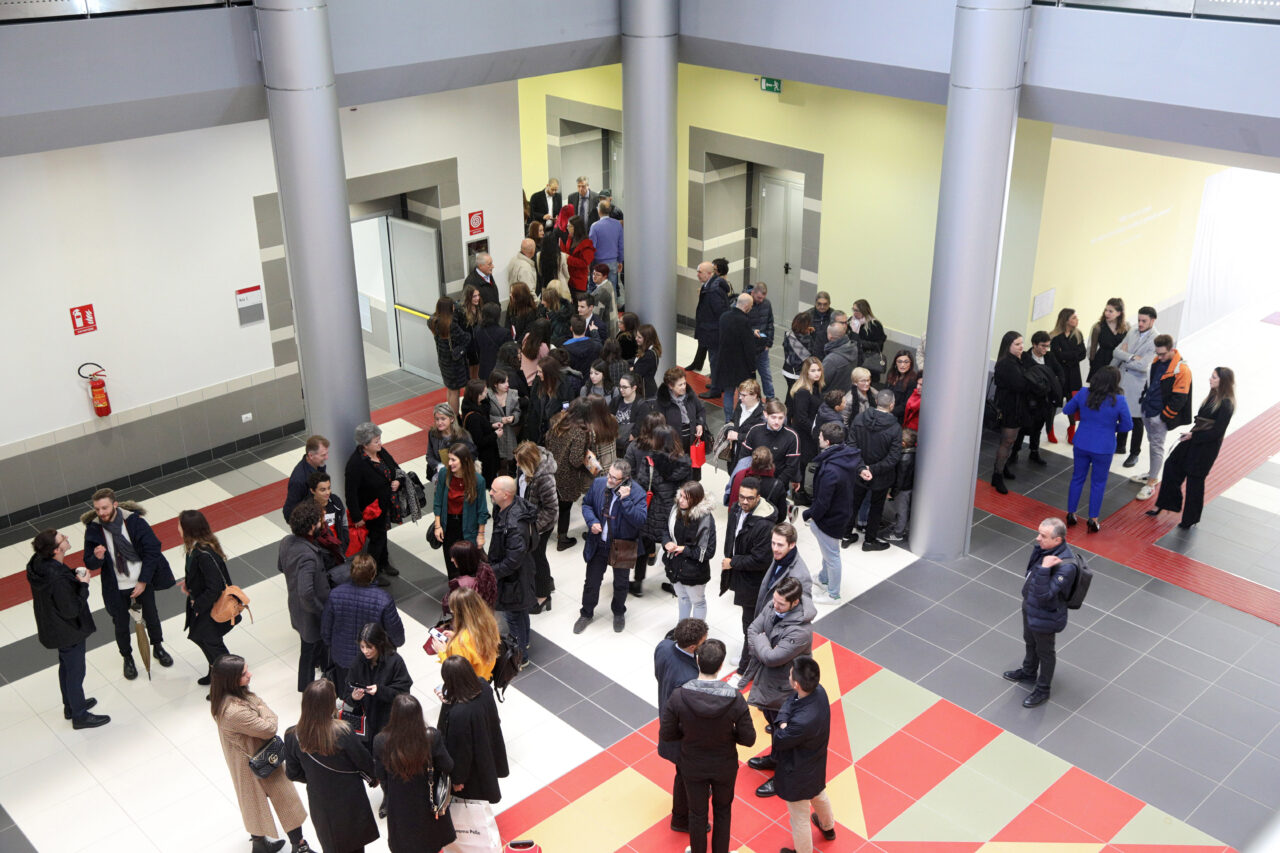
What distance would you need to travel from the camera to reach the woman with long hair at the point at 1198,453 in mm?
10094

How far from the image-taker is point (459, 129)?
13.3 metres

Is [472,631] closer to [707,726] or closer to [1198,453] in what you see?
[707,726]

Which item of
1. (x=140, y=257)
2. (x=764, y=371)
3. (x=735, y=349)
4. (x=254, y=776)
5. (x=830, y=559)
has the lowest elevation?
(x=830, y=559)

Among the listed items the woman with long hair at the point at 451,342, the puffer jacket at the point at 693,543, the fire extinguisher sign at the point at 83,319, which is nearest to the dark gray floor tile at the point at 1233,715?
the puffer jacket at the point at 693,543

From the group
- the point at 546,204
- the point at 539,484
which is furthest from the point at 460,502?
the point at 546,204

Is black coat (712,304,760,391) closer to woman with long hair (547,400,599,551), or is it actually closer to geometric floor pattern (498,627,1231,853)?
woman with long hair (547,400,599,551)

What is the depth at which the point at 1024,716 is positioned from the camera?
827 centimetres

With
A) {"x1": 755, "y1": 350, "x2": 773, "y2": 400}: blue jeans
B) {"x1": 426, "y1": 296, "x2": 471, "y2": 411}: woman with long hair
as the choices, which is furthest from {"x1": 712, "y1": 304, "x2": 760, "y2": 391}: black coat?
{"x1": 426, "y1": 296, "x2": 471, "y2": 411}: woman with long hair

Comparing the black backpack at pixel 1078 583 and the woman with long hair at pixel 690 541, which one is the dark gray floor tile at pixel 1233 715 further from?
the woman with long hair at pixel 690 541

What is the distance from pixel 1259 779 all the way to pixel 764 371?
6.57 metres

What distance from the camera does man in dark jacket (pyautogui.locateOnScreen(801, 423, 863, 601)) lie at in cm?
904

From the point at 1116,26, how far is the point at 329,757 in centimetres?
711

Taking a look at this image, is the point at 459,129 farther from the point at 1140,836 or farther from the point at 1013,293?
the point at 1140,836

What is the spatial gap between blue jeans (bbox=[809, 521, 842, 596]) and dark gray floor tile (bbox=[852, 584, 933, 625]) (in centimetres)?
27
